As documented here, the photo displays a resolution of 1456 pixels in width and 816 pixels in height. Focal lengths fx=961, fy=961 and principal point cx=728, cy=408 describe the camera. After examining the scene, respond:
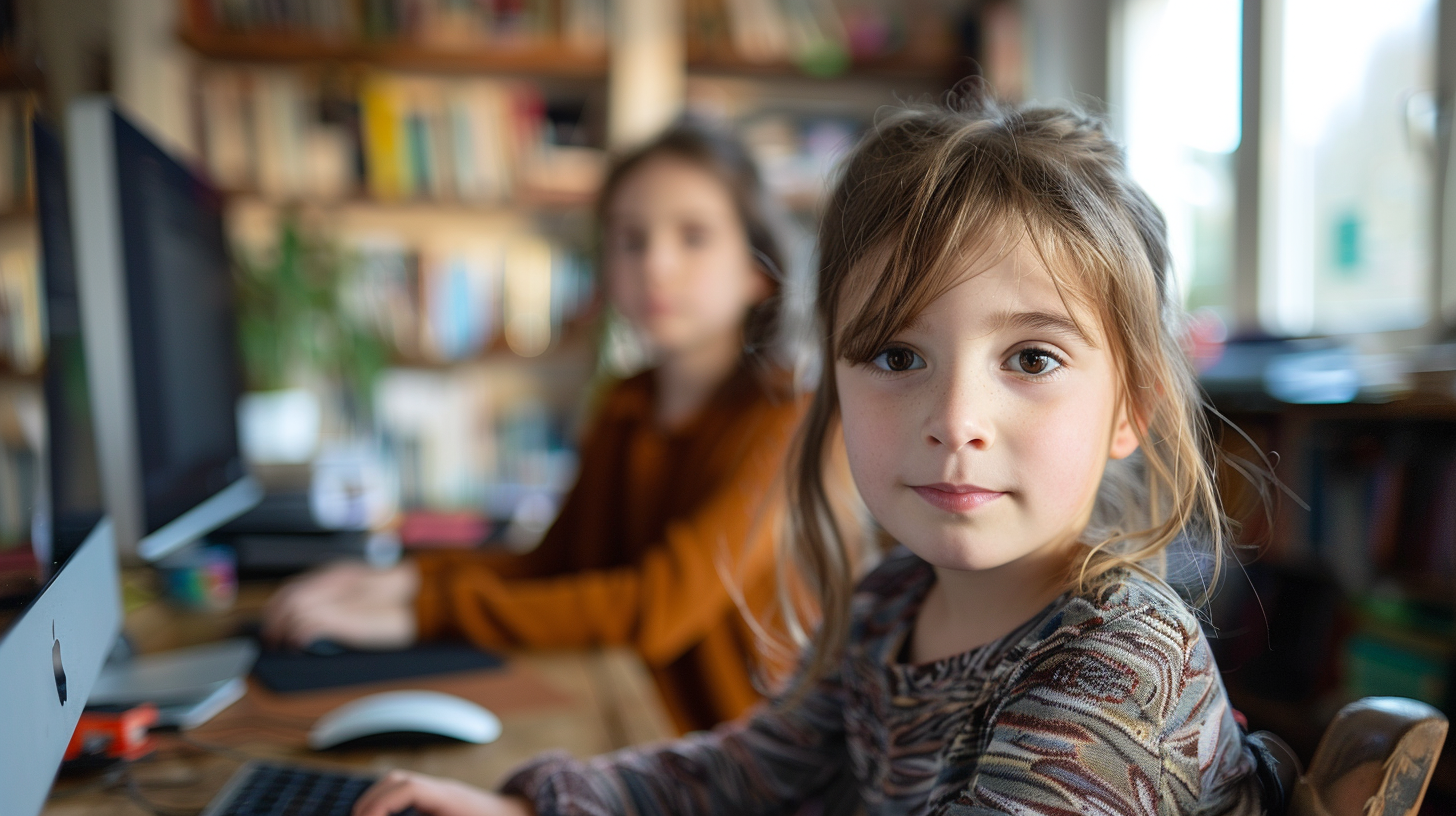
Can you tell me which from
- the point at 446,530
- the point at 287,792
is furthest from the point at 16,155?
the point at 446,530

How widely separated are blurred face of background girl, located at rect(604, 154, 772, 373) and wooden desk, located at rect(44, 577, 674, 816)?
49 cm

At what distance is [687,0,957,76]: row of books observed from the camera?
2.79m

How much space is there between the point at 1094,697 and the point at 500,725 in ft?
1.79

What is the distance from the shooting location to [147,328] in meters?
0.96

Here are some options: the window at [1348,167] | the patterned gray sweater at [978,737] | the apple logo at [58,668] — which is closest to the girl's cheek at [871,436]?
the patterned gray sweater at [978,737]

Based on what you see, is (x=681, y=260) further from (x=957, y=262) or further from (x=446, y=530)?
(x=446, y=530)

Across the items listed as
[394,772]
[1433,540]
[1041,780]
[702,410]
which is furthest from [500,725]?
[1433,540]

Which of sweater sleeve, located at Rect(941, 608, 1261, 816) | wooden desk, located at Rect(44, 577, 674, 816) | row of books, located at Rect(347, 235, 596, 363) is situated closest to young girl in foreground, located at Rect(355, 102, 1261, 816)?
sweater sleeve, located at Rect(941, 608, 1261, 816)

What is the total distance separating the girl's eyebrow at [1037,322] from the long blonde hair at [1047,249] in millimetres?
12

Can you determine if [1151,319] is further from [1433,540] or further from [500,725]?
[1433,540]

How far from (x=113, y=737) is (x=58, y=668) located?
301 mm

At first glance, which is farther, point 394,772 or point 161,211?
point 161,211

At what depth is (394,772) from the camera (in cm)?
63

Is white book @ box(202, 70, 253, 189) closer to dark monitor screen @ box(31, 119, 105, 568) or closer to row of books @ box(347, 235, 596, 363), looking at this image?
row of books @ box(347, 235, 596, 363)
